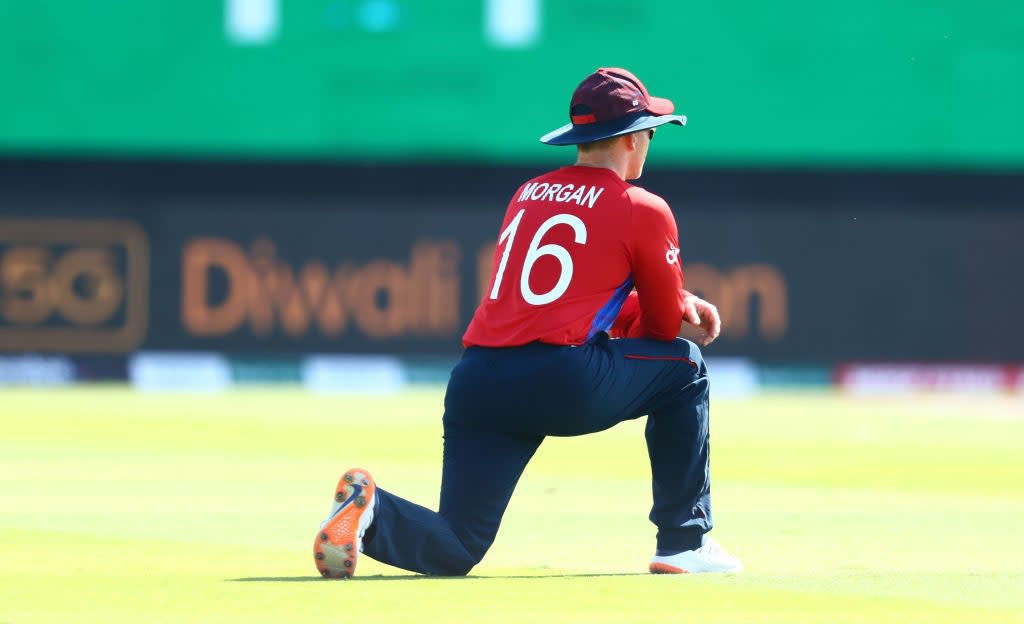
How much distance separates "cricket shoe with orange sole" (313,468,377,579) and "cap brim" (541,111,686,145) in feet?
3.84

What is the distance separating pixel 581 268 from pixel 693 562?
94 centimetres

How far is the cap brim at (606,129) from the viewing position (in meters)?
5.47

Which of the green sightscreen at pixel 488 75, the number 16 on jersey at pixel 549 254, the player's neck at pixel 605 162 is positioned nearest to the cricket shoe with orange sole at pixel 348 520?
the number 16 on jersey at pixel 549 254

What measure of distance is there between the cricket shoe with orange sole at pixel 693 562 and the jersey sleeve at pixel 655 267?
644 millimetres

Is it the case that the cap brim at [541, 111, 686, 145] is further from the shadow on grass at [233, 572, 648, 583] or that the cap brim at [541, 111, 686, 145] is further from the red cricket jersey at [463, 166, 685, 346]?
the shadow on grass at [233, 572, 648, 583]

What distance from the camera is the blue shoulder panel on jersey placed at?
540cm

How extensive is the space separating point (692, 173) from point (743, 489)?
34.1 ft

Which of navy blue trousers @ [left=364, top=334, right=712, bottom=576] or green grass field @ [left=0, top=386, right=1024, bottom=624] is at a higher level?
navy blue trousers @ [left=364, top=334, right=712, bottom=576]

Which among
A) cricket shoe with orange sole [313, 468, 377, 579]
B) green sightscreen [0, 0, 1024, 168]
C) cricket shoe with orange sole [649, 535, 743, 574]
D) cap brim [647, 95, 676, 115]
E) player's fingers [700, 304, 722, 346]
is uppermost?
green sightscreen [0, 0, 1024, 168]

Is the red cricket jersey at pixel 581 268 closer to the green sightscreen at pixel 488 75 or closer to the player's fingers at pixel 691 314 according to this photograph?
the player's fingers at pixel 691 314

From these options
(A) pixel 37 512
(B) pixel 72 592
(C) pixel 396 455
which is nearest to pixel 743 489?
(C) pixel 396 455

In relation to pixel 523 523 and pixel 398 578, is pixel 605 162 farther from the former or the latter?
pixel 523 523

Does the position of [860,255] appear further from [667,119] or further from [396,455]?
[667,119]

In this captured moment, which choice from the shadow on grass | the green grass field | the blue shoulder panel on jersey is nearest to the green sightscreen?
the green grass field
